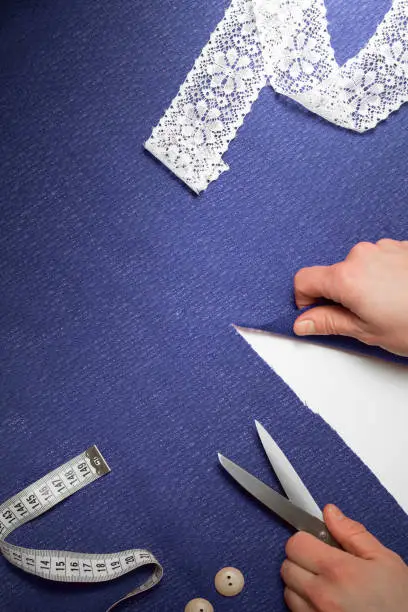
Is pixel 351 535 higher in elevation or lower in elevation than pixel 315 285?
lower

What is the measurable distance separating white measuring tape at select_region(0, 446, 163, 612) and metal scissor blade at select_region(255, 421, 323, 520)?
11.2 inches

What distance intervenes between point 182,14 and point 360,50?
0.36 metres

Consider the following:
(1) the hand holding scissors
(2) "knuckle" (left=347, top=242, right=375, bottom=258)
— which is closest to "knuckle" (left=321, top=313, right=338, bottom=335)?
(2) "knuckle" (left=347, top=242, right=375, bottom=258)

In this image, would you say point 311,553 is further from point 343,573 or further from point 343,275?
point 343,275

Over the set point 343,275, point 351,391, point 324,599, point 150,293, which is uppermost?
point 150,293

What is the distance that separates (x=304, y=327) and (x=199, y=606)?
1.84 ft

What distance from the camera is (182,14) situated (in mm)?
1345

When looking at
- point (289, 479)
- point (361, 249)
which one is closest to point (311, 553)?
point (289, 479)

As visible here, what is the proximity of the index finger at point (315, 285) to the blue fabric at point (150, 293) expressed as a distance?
0.03 metres


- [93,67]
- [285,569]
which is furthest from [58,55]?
[285,569]

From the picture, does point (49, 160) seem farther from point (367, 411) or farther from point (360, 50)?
point (367, 411)

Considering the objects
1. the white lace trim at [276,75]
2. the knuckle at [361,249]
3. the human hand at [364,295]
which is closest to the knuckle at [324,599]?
the human hand at [364,295]

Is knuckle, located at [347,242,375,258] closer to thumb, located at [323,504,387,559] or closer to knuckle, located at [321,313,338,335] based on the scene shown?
knuckle, located at [321,313,338,335]

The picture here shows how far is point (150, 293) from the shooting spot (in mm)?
1332
